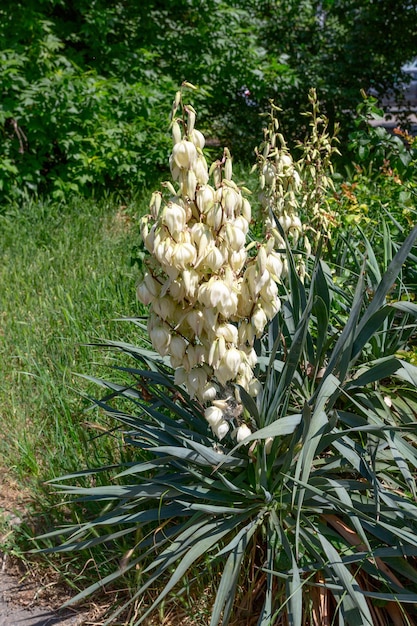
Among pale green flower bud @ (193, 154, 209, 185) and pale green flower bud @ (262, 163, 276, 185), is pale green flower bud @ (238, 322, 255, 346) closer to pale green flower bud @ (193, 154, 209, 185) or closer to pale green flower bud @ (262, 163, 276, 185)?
pale green flower bud @ (193, 154, 209, 185)

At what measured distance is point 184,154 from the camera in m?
1.86

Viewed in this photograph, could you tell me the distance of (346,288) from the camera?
324 cm

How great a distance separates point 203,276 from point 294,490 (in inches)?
25.9

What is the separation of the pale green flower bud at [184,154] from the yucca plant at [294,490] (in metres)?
0.01

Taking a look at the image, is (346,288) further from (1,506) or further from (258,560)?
(1,506)

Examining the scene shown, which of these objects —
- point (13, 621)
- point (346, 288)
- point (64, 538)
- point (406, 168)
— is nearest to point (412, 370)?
point (346, 288)

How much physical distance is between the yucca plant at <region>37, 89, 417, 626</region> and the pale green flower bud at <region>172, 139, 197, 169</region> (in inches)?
0.4

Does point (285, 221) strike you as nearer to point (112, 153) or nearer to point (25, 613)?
point (25, 613)

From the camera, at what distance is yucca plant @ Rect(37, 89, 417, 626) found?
6.75 feet

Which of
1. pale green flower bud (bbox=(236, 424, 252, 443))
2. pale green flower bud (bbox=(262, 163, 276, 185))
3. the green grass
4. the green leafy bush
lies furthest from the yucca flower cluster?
the green leafy bush

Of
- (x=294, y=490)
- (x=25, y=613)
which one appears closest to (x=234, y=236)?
(x=294, y=490)

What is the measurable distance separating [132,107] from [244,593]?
5010mm

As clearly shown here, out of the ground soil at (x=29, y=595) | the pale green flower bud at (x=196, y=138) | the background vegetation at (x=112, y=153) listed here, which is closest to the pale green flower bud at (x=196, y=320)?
the pale green flower bud at (x=196, y=138)

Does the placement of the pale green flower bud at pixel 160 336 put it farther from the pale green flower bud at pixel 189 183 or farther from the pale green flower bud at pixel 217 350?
the pale green flower bud at pixel 189 183
